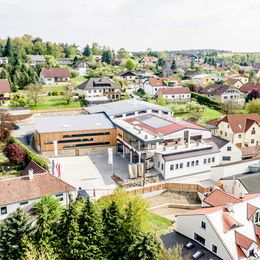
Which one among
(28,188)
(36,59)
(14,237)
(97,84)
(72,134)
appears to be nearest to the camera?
(14,237)

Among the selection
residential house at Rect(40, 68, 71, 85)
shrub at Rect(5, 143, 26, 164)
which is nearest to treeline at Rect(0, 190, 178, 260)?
shrub at Rect(5, 143, 26, 164)

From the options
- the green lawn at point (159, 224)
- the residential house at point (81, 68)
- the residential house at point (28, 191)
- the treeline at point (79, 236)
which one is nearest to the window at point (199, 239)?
the green lawn at point (159, 224)

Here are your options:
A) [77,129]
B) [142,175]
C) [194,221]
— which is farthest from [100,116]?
[194,221]

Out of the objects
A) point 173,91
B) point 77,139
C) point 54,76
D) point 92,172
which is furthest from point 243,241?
point 54,76

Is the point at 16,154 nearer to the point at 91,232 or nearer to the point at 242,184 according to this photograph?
the point at 91,232

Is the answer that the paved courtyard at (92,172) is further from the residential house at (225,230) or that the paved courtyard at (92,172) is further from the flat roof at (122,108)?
the residential house at (225,230)
